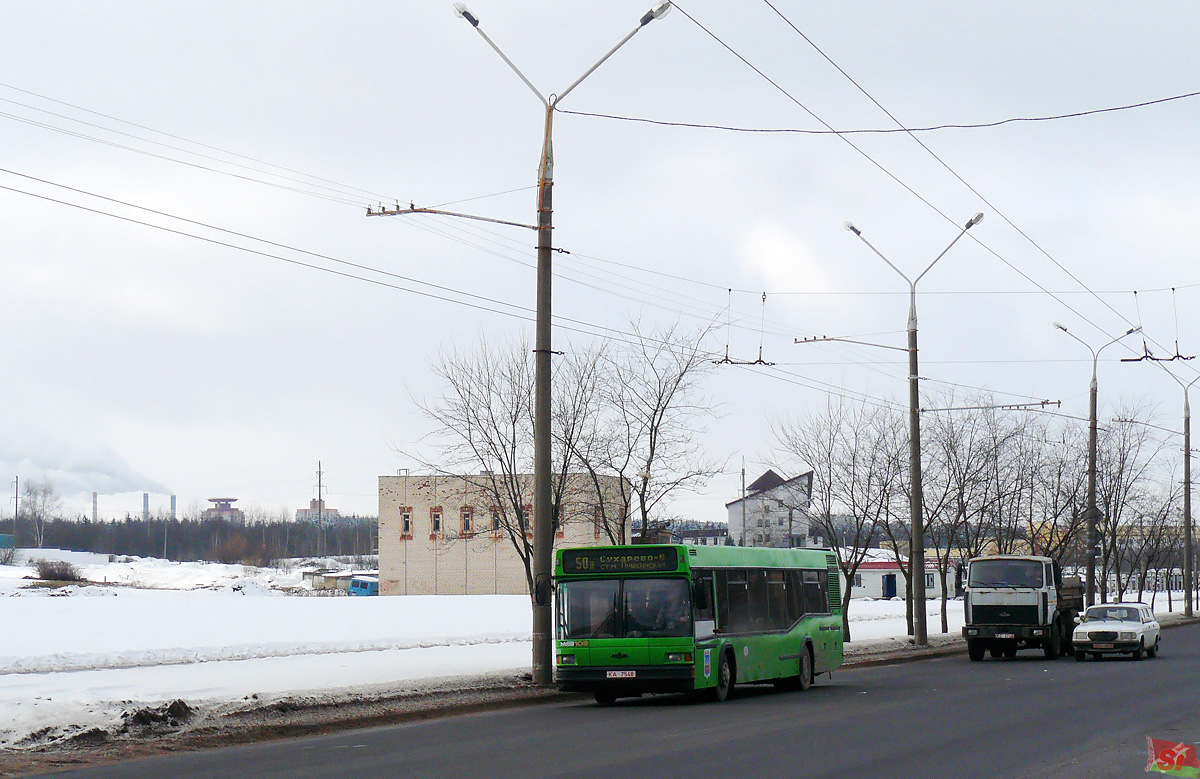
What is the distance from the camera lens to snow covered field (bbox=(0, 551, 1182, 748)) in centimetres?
2044

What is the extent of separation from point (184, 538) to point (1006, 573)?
563 feet

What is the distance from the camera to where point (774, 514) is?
274ft

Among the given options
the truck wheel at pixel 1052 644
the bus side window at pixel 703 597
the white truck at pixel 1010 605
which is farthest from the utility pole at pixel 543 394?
the truck wheel at pixel 1052 644

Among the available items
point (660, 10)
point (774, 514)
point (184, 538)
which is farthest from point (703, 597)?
point (184, 538)

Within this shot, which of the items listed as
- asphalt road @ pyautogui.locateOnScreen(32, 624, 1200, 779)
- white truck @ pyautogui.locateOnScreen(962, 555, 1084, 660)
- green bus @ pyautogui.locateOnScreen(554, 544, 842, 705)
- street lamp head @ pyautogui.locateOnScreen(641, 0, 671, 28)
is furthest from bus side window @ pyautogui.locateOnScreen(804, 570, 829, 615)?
street lamp head @ pyautogui.locateOnScreen(641, 0, 671, 28)

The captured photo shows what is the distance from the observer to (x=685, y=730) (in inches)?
624

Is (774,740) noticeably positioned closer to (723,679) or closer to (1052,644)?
(723,679)

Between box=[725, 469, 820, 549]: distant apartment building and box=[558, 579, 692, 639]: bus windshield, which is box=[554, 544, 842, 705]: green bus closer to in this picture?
box=[558, 579, 692, 639]: bus windshield

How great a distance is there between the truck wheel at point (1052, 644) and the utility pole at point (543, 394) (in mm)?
18671

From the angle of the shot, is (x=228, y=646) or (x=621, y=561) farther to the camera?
(x=228, y=646)

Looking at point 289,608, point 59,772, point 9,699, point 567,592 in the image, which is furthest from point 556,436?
point 289,608

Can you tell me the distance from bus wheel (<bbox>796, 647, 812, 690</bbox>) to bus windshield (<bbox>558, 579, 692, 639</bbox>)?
515cm

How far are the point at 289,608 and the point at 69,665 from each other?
33790mm

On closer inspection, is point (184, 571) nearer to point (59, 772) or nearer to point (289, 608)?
point (289, 608)
